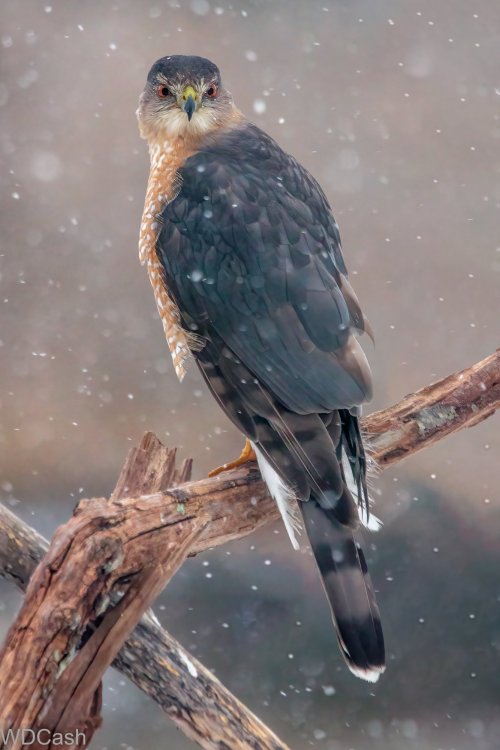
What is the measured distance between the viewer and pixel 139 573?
185 cm

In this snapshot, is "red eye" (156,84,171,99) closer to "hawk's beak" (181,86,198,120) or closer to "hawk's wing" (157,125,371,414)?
"hawk's beak" (181,86,198,120)

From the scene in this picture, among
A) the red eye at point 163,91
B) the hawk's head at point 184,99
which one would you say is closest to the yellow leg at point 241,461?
the hawk's head at point 184,99

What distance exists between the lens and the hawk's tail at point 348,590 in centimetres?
202

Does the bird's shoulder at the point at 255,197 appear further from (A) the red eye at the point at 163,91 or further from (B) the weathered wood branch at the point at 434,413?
(B) the weathered wood branch at the point at 434,413

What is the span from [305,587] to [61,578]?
3.01 metres

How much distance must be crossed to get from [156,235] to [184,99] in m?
0.50

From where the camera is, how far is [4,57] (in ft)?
15.5

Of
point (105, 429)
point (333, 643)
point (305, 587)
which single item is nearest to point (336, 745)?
point (333, 643)

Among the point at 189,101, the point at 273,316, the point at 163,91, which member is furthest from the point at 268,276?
the point at 163,91

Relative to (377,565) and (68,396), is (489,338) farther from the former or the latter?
(68,396)

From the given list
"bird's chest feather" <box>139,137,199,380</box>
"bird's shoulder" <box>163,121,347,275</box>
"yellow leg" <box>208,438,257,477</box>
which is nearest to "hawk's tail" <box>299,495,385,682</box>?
"yellow leg" <box>208,438,257,477</box>

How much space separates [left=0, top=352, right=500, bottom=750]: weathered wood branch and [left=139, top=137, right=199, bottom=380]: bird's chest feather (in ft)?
0.92

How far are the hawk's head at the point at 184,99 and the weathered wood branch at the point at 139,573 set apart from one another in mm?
995

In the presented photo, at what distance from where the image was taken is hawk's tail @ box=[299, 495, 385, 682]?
202cm
